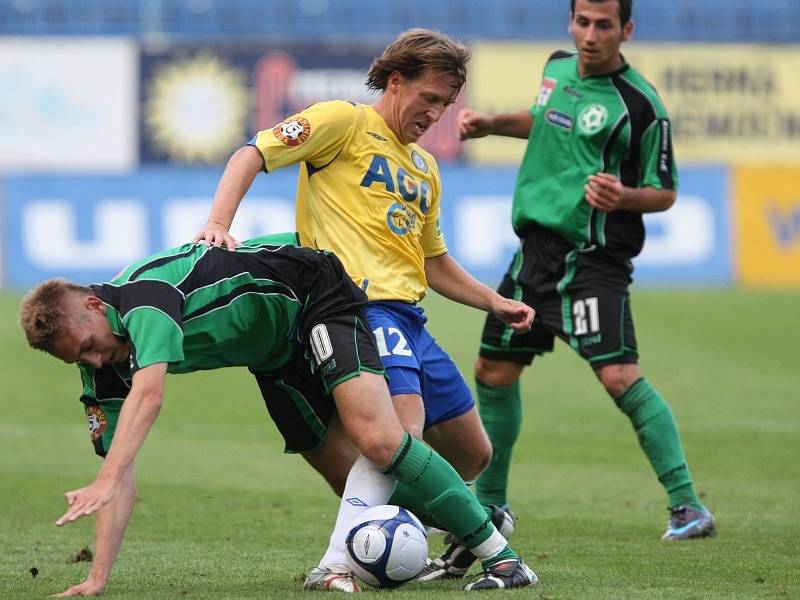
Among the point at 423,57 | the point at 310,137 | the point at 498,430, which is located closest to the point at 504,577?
the point at 310,137

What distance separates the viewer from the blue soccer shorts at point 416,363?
490 centimetres

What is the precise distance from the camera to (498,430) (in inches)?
258

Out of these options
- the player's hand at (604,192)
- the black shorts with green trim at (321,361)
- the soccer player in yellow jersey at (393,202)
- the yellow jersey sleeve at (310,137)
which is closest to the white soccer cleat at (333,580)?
the soccer player in yellow jersey at (393,202)

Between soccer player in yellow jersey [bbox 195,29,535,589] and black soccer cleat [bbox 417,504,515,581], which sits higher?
soccer player in yellow jersey [bbox 195,29,535,589]

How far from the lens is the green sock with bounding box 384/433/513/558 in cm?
463

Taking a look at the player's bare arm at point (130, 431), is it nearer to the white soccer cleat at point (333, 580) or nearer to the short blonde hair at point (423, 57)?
the white soccer cleat at point (333, 580)

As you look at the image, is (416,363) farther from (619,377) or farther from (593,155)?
(593,155)

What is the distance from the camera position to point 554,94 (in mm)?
6719

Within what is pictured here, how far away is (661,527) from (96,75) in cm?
1525

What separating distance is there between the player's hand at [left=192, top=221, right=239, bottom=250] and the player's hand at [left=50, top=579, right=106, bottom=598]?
112cm

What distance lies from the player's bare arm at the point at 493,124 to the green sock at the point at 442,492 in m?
2.42

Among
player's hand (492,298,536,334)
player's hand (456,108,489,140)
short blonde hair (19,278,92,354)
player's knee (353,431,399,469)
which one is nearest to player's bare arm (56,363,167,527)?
short blonde hair (19,278,92,354)

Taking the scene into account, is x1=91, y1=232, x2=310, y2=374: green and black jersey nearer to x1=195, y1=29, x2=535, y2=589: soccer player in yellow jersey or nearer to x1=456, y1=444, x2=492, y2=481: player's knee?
x1=195, y1=29, x2=535, y2=589: soccer player in yellow jersey

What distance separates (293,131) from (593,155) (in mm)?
2044
